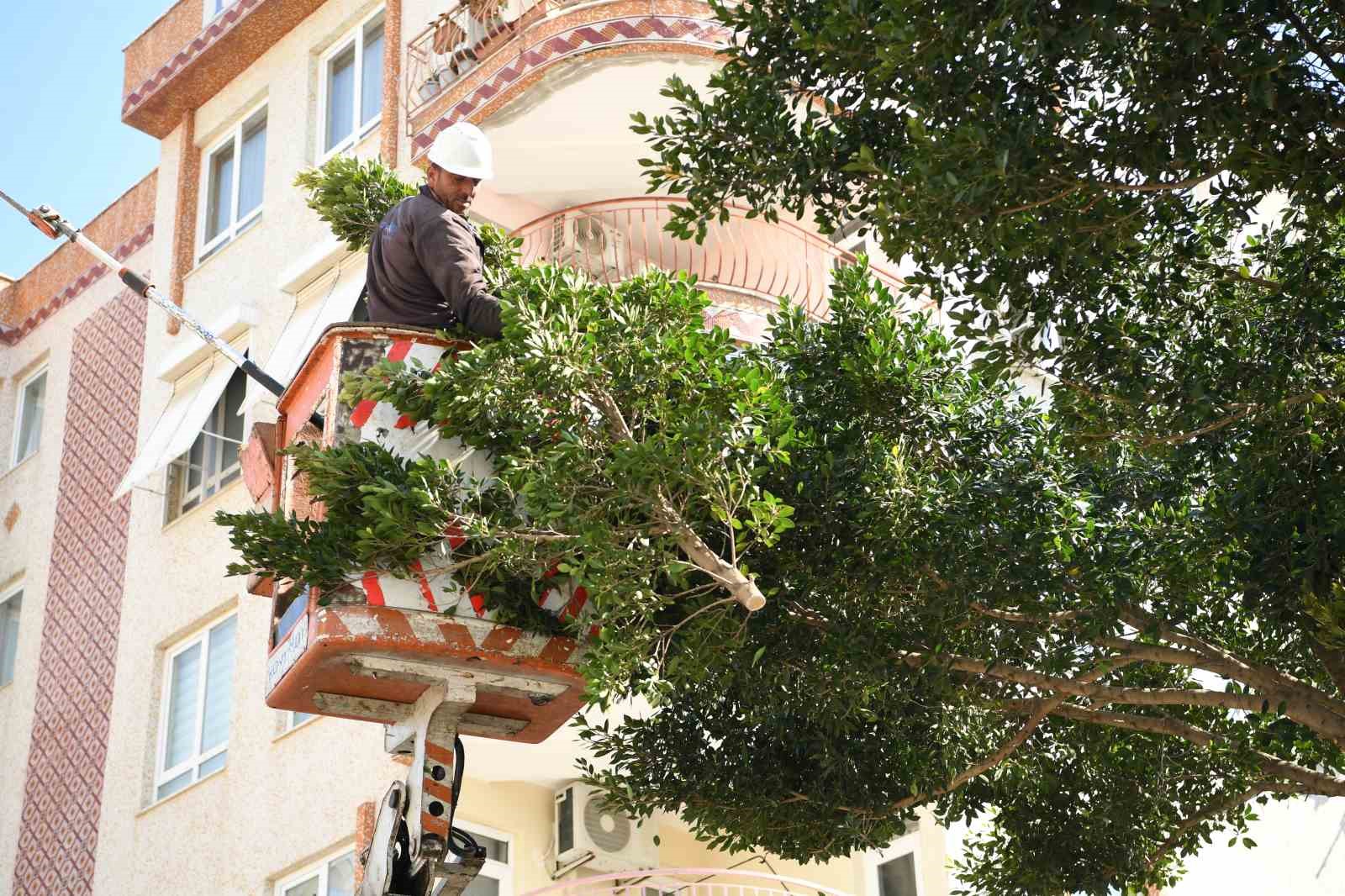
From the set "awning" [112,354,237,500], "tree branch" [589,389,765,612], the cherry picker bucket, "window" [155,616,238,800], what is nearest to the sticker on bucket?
the cherry picker bucket

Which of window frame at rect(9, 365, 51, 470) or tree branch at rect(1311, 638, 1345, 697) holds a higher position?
window frame at rect(9, 365, 51, 470)

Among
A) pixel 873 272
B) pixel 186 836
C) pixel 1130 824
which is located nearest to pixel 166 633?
pixel 186 836

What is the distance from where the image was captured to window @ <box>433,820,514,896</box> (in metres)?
14.0

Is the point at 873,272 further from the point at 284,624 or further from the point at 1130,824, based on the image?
the point at 284,624

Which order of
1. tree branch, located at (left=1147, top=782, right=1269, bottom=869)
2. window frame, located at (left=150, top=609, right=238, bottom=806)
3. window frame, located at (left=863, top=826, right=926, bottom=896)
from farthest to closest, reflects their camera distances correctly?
window frame, located at (left=150, top=609, right=238, bottom=806)
window frame, located at (left=863, top=826, right=926, bottom=896)
tree branch, located at (left=1147, top=782, right=1269, bottom=869)

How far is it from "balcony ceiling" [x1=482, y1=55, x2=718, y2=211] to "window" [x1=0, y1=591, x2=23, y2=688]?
9.20 meters

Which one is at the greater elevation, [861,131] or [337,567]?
[861,131]

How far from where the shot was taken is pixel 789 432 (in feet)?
24.1

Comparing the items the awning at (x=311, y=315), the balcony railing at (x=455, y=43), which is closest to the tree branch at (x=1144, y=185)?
the balcony railing at (x=455, y=43)

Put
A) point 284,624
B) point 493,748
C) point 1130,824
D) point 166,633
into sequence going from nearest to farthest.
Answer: point 284,624
point 1130,824
point 493,748
point 166,633

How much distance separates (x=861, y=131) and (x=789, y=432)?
1.34m

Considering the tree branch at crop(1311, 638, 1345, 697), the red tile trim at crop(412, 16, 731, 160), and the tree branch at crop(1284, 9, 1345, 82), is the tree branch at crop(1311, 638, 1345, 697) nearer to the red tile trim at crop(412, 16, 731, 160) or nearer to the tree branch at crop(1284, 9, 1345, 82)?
the tree branch at crop(1284, 9, 1345, 82)

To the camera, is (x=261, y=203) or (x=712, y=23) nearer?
(x=712, y=23)

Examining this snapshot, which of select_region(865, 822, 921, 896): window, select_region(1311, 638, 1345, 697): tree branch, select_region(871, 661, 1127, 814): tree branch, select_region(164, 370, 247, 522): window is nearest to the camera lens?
select_region(1311, 638, 1345, 697): tree branch
